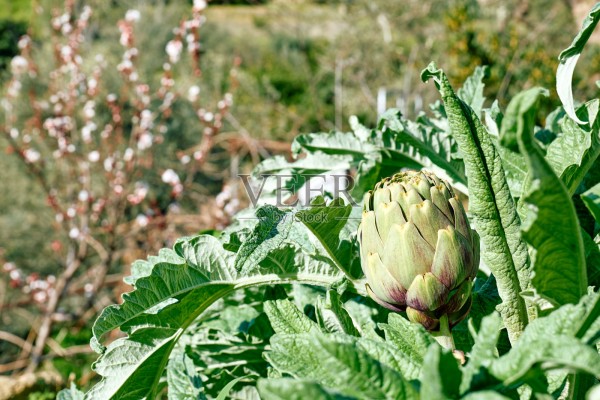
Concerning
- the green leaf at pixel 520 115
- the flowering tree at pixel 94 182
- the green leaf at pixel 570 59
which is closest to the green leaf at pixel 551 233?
the green leaf at pixel 520 115

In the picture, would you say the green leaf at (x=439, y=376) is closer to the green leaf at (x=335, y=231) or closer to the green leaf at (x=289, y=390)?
the green leaf at (x=289, y=390)

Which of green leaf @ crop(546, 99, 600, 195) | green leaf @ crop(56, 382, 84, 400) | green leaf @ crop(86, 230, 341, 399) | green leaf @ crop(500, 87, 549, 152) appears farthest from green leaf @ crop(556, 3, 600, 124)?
green leaf @ crop(56, 382, 84, 400)

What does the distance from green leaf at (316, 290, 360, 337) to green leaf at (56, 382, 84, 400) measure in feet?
0.74

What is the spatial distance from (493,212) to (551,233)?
0.24ft

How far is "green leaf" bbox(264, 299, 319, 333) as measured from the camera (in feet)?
1.52

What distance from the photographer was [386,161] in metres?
0.71

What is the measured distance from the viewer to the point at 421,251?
17.2 inches

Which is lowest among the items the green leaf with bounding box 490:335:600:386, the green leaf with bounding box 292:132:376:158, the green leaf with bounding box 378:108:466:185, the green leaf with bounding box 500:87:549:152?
the green leaf with bounding box 490:335:600:386

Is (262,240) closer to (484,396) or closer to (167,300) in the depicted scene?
(167,300)

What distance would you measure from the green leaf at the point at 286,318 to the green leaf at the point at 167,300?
48 millimetres

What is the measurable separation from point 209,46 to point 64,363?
4.91 meters

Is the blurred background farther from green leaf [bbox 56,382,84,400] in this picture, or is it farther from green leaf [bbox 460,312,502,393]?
green leaf [bbox 460,312,502,393]

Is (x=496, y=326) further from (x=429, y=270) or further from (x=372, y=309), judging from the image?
(x=372, y=309)

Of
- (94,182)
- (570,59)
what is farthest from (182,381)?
(94,182)
